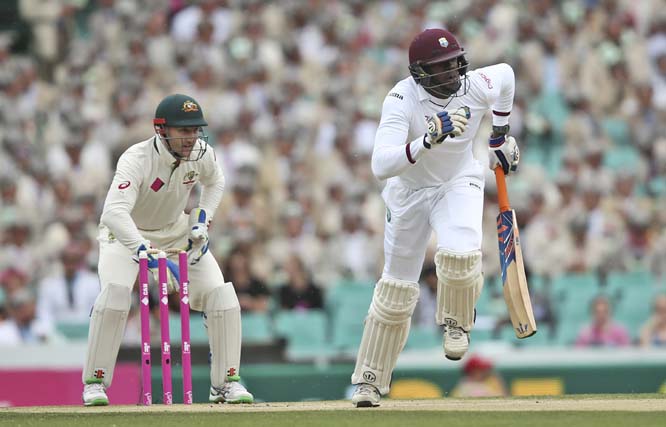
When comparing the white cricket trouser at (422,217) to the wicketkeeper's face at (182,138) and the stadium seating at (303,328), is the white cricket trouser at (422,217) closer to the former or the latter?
the wicketkeeper's face at (182,138)

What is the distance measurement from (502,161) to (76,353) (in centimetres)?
389

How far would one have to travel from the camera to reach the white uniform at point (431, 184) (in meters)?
7.93

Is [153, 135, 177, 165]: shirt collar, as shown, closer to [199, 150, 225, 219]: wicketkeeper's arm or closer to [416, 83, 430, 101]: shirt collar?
[199, 150, 225, 219]: wicketkeeper's arm

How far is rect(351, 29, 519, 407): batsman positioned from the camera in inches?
311

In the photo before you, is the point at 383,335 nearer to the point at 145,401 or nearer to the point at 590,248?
the point at 145,401

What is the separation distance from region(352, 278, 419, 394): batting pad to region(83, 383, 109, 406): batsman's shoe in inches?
60.0

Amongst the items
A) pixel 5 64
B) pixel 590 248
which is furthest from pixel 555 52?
pixel 5 64

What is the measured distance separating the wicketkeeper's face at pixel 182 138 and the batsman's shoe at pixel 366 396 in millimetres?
1712

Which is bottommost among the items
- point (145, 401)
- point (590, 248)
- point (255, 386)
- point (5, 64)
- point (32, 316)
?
point (145, 401)

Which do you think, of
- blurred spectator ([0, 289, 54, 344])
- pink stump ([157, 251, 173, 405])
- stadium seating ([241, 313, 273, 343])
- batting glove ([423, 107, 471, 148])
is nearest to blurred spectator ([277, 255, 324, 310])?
stadium seating ([241, 313, 273, 343])

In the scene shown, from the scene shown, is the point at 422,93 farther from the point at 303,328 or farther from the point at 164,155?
the point at 303,328

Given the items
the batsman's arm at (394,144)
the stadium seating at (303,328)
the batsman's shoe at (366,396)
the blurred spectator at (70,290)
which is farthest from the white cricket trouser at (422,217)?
the blurred spectator at (70,290)

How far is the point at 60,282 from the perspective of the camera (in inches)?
484

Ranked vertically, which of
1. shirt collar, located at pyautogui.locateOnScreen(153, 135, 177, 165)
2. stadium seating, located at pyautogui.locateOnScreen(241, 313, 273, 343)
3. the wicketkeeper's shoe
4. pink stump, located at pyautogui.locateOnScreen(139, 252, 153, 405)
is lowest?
the wicketkeeper's shoe
